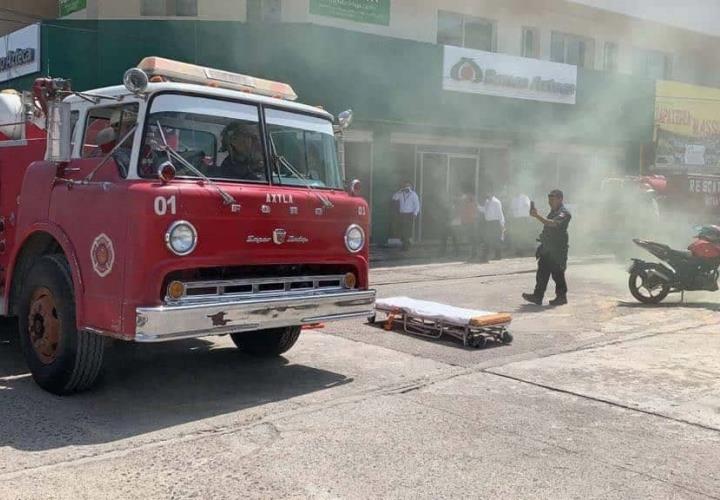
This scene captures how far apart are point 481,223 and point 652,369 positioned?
29.1ft

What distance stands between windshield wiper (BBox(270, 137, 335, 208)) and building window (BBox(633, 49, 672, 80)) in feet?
56.3

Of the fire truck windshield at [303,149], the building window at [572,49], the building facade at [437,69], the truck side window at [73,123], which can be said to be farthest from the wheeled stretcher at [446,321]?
the building window at [572,49]

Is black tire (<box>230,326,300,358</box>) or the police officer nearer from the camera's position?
black tire (<box>230,326,300,358</box>)

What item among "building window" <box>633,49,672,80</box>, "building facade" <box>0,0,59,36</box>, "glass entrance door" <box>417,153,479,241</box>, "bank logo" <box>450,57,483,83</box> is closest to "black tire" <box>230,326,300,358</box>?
"glass entrance door" <box>417,153,479,241</box>

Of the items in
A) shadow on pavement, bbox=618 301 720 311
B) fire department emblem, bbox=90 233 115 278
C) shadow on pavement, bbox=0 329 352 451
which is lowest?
shadow on pavement, bbox=0 329 352 451

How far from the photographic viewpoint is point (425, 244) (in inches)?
609

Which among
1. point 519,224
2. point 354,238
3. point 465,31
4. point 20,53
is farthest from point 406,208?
point 354,238

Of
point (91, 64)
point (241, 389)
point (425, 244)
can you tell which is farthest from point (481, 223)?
point (241, 389)

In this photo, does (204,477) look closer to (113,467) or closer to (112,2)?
(113,467)

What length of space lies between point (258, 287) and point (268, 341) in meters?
1.28

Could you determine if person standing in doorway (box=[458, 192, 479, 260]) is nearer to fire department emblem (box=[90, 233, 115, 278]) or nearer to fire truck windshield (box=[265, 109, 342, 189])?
fire truck windshield (box=[265, 109, 342, 189])

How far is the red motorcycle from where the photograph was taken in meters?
8.59

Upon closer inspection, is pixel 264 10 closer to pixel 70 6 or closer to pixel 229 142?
pixel 70 6

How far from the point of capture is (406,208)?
14000mm
